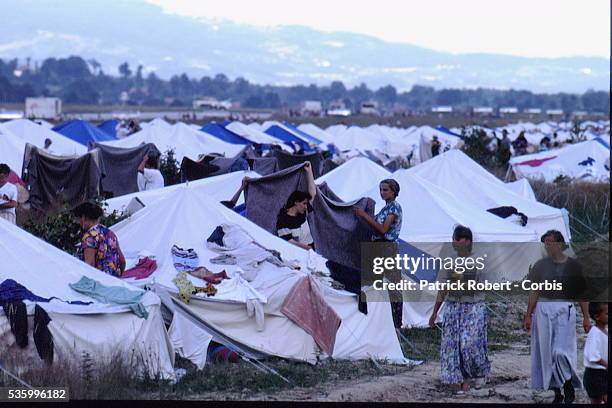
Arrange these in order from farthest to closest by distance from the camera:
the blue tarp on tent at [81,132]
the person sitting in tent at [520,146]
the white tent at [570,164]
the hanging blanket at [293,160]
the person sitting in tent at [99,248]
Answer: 1. the person sitting in tent at [520,146]
2. the blue tarp on tent at [81,132]
3. the white tent at [570,164]
4. the hanging blanket at [293,160]
5. the person sitting in tent at [99,248]

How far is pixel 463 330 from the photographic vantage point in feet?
34.0

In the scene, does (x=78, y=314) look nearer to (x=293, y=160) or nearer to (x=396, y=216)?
(x=396, y=216)

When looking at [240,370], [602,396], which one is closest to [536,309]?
[602,396]

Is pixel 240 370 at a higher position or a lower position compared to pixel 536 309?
lower

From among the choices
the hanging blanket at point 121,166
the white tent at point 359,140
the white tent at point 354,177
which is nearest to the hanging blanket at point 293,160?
the hanging blanket at point 121,166

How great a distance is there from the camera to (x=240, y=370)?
1108cm

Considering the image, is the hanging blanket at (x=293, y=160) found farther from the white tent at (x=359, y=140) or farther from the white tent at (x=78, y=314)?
the white tent at (x=359, y=140)

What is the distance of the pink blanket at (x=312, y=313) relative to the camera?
11867mm

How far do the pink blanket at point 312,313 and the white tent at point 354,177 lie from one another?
8.58 m

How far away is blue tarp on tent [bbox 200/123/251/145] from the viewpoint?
1513 inches

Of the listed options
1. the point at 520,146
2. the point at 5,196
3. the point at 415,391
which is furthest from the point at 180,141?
the point at 415,391

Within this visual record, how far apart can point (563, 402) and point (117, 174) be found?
17.0 metres

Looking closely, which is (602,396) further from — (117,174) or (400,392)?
(117,174)

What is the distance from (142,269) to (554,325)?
4.47 meters
